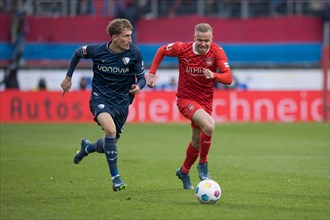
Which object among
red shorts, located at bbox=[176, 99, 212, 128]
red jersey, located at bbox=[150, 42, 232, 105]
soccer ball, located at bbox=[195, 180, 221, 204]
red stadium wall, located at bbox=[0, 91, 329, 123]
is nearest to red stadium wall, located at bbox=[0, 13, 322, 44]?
red stadium wall, located at bbox=[0, 91, 329, 123]

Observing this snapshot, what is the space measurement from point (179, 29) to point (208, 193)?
2460 centimetres

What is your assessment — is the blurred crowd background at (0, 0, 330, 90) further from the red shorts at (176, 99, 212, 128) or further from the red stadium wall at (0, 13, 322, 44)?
the red shorts at (176, 99, 212, 128)

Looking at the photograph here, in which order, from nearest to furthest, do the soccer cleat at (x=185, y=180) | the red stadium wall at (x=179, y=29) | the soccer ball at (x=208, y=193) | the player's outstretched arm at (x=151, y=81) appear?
the soccer ball at (x=208, y=193) → the player's outstretched arm at (x=151, y=81) → the soccer cleat at (x=185, y=180) → the red stadium wall at (x=179, y=29)

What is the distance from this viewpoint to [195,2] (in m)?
34.3

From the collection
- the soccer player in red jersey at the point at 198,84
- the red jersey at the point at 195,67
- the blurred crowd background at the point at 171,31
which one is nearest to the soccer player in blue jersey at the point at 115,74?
the soccer player in red jersey at the point at 198,84

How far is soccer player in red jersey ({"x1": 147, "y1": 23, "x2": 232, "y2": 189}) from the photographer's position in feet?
36.8

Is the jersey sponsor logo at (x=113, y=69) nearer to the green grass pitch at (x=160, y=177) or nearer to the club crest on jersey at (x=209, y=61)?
the club crest on jersey at (x=209, y=61)

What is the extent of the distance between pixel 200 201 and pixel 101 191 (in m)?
1.83

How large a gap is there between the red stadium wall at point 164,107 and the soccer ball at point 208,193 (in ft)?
59.5

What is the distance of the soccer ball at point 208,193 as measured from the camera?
32.2 feet

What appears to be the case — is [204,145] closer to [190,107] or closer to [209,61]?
[190,107]

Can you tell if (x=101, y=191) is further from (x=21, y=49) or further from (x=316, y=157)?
(x=21, y=49)

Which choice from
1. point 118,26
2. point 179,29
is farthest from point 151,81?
point 179,29

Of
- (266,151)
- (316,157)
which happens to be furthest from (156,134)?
(316,157)
